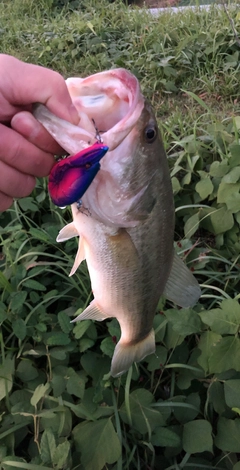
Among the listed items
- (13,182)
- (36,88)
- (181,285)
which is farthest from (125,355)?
(36,88)

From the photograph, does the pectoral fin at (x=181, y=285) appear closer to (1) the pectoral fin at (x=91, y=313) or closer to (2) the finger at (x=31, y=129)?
(1) the pectoral fin at (x=91, y=313)

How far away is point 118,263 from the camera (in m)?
1.44

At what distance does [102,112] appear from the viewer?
1.19 m

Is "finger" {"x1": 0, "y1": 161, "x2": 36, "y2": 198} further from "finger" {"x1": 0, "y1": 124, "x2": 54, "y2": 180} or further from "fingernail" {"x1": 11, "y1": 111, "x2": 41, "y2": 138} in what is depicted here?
"fingernail" {"x1": 11, "y1": 111, "x2": 41, "y2": 138}

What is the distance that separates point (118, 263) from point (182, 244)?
1.14 m

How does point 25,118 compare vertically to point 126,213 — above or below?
above

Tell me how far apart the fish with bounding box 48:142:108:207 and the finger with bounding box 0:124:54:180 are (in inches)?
6.9

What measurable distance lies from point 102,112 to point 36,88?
0.65 ft

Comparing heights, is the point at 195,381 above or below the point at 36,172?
below

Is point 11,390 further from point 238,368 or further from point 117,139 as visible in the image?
point 117,139

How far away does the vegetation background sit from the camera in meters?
1.87

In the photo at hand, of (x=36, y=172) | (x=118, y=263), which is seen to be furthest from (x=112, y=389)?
(x=36, y=172)

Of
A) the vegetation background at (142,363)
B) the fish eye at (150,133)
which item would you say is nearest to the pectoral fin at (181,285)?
the vegetation background at (142,363)

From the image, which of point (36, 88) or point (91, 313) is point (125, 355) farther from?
point (36, 88)
